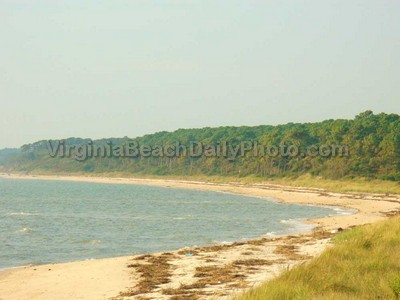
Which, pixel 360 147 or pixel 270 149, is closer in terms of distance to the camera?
pixel 360 147

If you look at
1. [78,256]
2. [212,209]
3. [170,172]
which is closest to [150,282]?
[78,256]

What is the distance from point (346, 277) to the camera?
15172 millimetres

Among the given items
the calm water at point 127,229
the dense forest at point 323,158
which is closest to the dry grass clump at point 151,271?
the calm water at point 127,229

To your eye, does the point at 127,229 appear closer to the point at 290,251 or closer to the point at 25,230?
the point at 25,230

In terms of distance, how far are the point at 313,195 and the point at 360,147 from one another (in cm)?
2744

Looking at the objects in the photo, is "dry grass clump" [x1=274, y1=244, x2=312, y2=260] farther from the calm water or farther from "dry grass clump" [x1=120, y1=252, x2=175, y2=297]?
the calm water

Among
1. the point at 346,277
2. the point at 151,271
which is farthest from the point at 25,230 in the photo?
the point at 346,277

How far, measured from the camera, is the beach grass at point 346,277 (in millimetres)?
13016

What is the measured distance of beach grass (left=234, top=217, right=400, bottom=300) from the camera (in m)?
13.0

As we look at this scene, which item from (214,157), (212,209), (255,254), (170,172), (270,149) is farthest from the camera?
(170,172)

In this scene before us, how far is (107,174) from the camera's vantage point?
189750mm

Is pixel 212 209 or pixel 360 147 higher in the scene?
pixel 360 147

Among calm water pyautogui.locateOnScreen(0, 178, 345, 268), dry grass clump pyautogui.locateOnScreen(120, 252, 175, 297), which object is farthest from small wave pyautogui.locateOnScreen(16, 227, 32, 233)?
dry grass clump pyautogui.locateOnScreen(120, 252, 175, 297)

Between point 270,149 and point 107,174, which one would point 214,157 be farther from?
point 107,174
